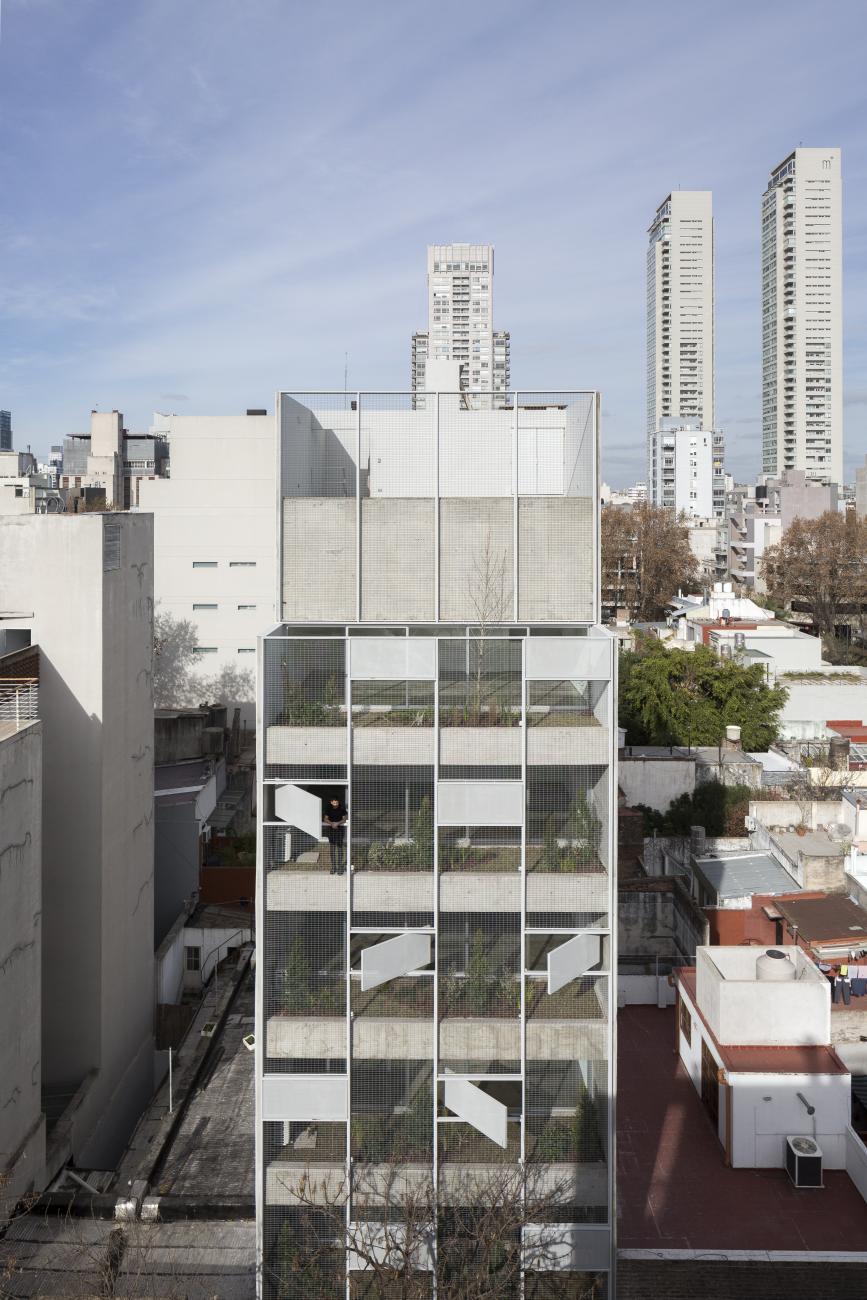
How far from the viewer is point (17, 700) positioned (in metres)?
15.4

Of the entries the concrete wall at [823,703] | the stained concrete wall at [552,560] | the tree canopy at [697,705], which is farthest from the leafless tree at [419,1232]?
the concrete wall at [823,703]

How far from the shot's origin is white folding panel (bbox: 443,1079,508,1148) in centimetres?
1254

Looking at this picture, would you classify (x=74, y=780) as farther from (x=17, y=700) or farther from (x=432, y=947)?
(x=432, y=947)

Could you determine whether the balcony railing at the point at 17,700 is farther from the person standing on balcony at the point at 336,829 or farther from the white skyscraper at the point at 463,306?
the white skyscraper at the point at 463,306

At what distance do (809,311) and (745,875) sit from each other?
5466 inches

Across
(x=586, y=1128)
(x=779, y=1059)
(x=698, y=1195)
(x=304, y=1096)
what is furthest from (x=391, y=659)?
(x=698, y=1195)

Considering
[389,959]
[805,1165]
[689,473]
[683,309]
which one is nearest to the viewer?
[389,959]

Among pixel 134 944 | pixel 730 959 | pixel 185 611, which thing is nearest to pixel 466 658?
pixel 730 959

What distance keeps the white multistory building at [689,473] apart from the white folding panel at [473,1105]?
396 ft

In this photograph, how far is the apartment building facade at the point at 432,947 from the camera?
41.1 ft

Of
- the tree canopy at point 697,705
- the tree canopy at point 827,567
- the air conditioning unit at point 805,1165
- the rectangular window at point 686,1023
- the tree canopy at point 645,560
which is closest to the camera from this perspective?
the air conditioning unit at point 805,1165

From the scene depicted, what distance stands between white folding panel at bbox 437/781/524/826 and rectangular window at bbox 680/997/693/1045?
7747 mm

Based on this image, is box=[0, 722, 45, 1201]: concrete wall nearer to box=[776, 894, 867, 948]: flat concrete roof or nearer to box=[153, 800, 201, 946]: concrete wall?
box=[153, 800, 201, 946]: concrete wall

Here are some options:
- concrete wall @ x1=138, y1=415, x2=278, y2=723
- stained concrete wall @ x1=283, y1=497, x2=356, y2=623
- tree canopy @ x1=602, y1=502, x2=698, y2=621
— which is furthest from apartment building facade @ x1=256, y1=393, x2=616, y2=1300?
tree canopy @ x1=602, y1=502, x2=698, y2=621
